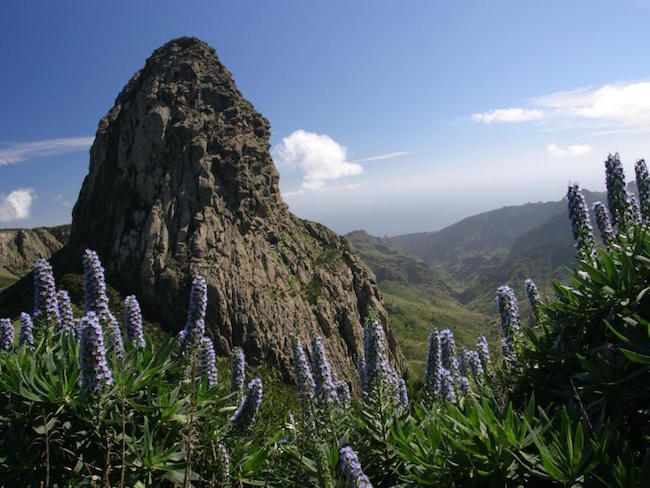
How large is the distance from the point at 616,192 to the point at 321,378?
5278mm

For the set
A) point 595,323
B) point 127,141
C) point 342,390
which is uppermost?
point 127,141

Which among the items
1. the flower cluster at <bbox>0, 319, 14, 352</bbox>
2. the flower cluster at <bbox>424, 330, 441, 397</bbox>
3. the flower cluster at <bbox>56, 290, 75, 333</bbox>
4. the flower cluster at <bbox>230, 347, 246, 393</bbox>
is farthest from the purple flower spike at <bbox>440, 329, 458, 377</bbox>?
the flower cluster at <bbox>0, 319, 14, 352</bbox>

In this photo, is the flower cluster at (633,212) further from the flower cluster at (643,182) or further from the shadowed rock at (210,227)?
the shadowed rock at (210,227)

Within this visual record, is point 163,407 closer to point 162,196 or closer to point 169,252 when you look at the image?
point 169,252

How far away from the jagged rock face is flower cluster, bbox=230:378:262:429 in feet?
210

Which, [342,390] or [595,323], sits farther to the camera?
[342,390]

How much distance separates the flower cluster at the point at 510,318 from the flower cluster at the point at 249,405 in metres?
3.80

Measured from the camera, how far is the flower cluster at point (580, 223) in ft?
19.9

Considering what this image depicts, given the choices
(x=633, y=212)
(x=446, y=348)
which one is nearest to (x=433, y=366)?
(x=446, y=348)

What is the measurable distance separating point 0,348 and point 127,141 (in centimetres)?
9475

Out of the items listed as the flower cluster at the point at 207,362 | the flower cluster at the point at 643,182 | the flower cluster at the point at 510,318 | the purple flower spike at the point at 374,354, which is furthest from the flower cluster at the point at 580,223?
the flower cluster at the point at 207,362

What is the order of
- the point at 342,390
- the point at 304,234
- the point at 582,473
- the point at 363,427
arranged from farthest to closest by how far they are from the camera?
the point at 304,234, the point at 342,390, the point at 363,427, the point at 582,473

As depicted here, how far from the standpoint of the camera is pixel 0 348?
292 inches

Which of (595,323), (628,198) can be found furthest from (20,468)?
(628,198)
